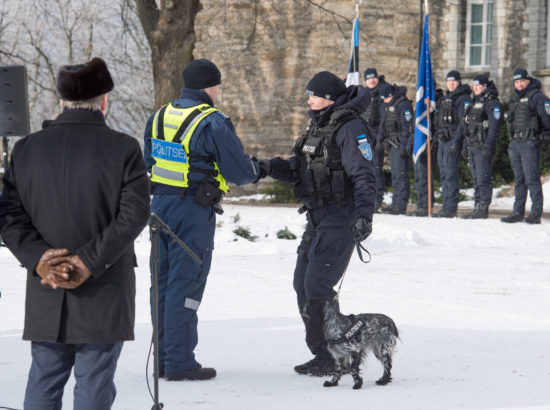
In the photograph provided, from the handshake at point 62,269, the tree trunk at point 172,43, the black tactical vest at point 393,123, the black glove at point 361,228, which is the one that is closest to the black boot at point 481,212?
the black tactical vest at point 393,123

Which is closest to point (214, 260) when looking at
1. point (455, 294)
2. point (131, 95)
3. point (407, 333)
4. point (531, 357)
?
point (455, 294)

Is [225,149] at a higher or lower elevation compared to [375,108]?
higher

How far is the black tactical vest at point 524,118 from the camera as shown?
16.3m

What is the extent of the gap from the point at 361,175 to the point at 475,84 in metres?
10.9

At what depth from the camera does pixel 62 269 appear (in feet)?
13.9

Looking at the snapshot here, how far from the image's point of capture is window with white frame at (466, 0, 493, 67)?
25156mm

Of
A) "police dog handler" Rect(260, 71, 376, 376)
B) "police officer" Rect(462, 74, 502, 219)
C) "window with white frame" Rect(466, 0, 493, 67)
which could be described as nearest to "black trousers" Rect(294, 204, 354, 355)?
"police dog handler" Rect(260, 71, 376, 376)

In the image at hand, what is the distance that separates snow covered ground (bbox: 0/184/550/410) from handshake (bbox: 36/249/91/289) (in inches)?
72.1

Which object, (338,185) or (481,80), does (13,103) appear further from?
(481,80)

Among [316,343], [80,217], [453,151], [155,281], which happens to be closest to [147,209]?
[80,217]

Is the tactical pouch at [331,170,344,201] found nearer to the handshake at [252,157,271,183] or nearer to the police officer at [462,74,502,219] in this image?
the handshake at [252,157,271,183]

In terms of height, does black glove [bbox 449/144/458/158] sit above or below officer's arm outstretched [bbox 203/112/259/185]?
below

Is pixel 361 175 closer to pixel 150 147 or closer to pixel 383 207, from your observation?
pixel 150 147

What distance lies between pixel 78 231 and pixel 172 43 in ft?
47.7
